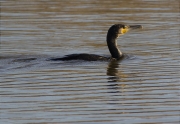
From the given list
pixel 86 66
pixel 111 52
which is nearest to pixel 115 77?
pixel 86 66

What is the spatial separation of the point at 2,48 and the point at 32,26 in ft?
10.7

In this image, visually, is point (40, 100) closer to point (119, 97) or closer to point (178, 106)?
point (119, 97)

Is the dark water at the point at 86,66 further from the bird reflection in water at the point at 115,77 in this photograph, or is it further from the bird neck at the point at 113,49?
the bird neck at the point at 113,49

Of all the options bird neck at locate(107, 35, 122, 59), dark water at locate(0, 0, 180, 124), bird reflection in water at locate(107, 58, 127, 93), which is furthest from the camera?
bird neck at locate(107, 35, 122, 59)

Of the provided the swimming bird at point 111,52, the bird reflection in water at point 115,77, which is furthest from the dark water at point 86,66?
the swimming bird at point 111,52

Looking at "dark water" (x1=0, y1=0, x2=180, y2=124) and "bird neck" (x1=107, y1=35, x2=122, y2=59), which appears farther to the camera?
"bird neck" (x1=107, y1=35, x2=122, y2=59)

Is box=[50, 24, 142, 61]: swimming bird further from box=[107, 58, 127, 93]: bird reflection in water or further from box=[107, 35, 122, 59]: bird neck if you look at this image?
box=[107, 58, 127, 93]: bird reflection in water

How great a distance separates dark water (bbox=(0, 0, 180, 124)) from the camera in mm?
10078

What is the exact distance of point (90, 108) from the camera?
10.3 m

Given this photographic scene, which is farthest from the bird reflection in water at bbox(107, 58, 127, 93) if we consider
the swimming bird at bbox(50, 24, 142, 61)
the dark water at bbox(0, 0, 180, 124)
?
the swimming bird at bbox(50, 24, 142, 61)

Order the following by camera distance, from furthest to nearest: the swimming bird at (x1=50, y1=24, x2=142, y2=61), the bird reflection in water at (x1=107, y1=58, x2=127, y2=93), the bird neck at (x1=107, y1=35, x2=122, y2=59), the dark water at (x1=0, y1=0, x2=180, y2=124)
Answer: the bird neck at (x1=107, y1=35, x2=122, y2=59) < the swimming bird at (x1=50, y1=24, x2=142, y2=61) < the bird reflection in water at (x1=107, y1=58, x2=127, y2=93) < the dark water at (x1=0, y1=0, x2=180, y2=124)

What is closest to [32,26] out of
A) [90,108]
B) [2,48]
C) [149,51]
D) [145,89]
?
[2,48]

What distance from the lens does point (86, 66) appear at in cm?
1445

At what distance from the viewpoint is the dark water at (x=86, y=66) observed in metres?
10.1
